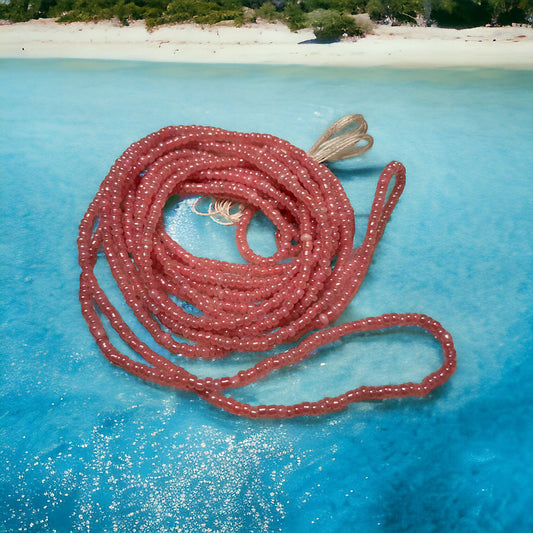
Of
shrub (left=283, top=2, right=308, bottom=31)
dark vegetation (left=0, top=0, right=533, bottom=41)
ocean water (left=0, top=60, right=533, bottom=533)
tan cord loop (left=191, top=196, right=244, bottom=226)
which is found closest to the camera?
ocean water (left=0, top=60, right=533, bottom=533)

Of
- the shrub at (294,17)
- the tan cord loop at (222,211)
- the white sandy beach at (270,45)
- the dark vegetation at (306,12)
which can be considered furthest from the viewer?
the shrub at (294,17)

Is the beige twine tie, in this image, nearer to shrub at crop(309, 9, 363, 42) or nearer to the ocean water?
the ocean water

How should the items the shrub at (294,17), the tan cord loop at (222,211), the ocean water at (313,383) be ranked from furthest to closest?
the shrub at (294,17) < the tan cord loop at (222,211) < the ocean water at (313,383)

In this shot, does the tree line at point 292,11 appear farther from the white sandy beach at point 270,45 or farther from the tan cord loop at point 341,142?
the tan cord loop at point 341,142

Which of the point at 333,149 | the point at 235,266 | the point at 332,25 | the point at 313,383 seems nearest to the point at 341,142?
the point at 333,149

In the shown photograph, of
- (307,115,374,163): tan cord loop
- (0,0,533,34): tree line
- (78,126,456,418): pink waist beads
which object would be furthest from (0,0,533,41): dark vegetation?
(78,126,456,418): pink waist beads

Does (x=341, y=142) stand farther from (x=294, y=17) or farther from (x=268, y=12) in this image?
(x=268, y=12)

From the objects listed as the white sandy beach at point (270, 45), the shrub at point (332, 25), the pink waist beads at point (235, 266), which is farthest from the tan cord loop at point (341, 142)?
the shrub at point (332, 25)
